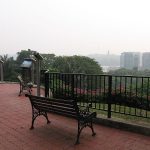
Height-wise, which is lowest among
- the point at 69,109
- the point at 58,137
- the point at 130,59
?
the point at 58,137

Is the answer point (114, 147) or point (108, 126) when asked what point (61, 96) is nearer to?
point (108, 126)

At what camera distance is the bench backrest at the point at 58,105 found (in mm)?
5023

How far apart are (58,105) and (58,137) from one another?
69 cm

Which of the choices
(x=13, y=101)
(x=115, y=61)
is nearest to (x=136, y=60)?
(x=115, y=61)

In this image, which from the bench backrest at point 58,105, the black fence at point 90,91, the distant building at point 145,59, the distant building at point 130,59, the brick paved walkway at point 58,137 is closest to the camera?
the brick paved walkway at point 58,137

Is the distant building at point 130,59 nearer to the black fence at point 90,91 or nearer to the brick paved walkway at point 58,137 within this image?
the black fence at point 90,91

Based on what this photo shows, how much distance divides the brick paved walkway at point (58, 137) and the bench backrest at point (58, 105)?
0.54 metres

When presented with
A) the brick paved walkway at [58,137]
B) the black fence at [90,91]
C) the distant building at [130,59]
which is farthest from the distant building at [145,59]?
the brick paved walkway at [58,137]

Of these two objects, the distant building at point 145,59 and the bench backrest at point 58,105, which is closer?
the bench backrest at point 58,105

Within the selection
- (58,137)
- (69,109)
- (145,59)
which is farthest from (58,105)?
(145,59)

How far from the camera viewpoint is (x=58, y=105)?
17.4 ft

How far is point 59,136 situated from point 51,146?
1.85ft

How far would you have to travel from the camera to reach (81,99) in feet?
25.7

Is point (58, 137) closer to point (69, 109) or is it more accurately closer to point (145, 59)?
point (69, 109)
